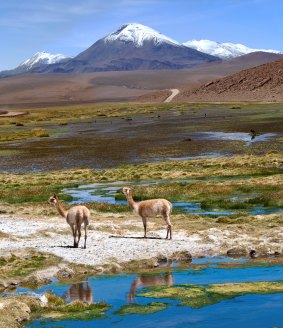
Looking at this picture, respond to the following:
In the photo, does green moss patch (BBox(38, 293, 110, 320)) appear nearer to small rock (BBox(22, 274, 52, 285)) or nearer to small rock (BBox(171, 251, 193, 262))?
small rock (BBox(22, 274, 52, 285))

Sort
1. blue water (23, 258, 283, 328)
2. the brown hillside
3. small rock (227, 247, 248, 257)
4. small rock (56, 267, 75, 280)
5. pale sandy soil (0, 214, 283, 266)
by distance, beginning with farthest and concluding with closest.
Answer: the brown hillside, small rock (227, 247, 248, 257), pale sandy soil (0, 214, 283, 266), small rock (56, 267, 75, 280), blue water (23, 258, 283, 328)

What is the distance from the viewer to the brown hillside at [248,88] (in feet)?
568

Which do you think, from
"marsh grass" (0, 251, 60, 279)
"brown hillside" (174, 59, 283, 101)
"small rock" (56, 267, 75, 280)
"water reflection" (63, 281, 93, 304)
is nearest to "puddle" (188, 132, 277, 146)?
"marsh grass" (0, 251, 60, 279)

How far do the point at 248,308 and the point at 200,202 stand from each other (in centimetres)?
1685

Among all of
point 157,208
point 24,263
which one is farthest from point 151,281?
point 157,208

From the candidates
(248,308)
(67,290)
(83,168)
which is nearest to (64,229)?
(67,290)

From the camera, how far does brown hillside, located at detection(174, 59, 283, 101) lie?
173 meters

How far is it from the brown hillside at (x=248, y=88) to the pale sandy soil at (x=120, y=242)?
14602cm

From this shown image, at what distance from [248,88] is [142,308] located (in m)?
173

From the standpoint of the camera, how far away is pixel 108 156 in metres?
57.2

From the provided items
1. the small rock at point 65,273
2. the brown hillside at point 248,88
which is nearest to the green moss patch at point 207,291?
the small rock at point 65,273

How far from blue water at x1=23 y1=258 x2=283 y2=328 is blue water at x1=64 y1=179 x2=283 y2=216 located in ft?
32.8

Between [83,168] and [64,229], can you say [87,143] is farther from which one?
[64,229]

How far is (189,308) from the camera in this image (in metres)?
15.2
